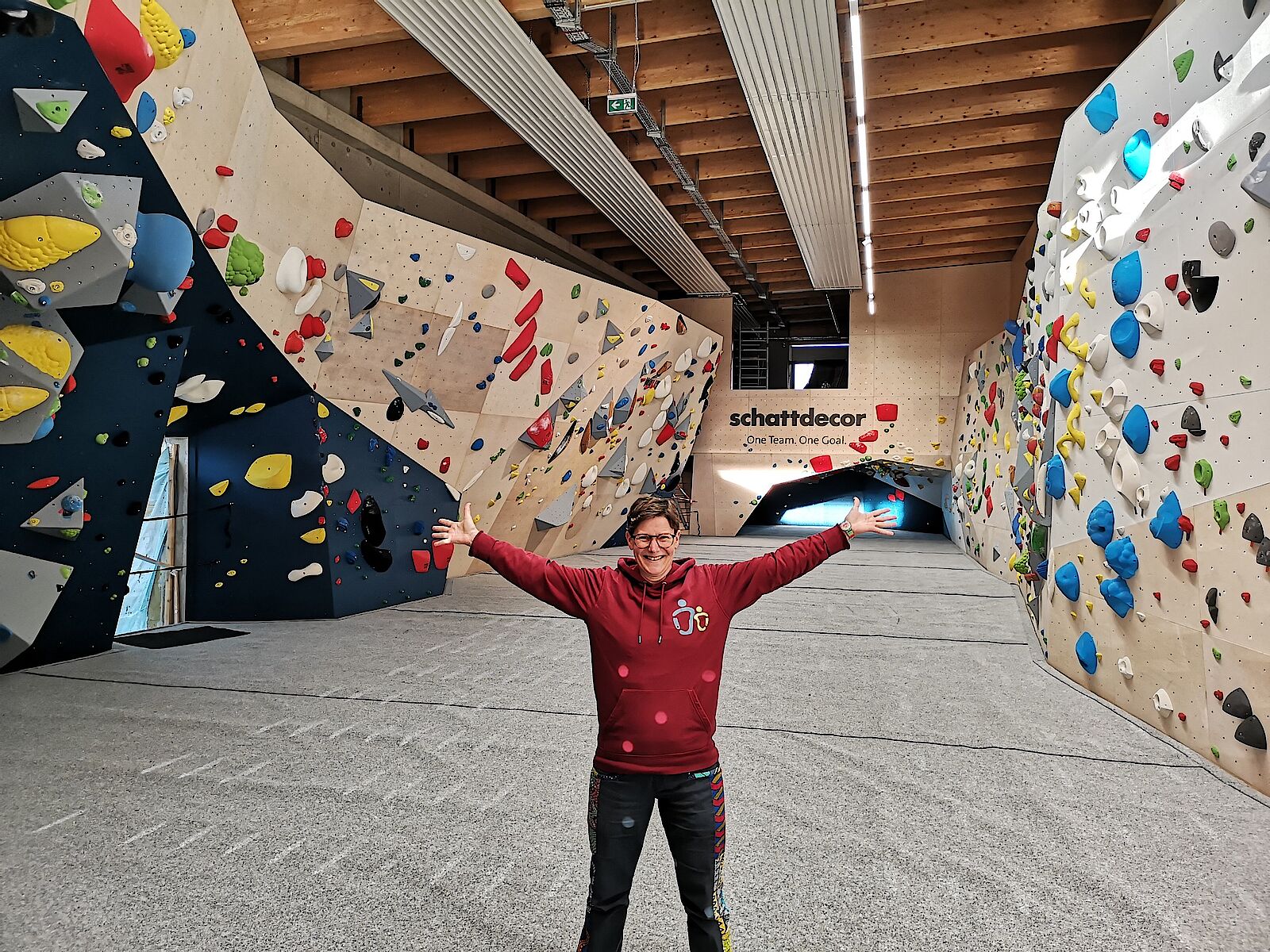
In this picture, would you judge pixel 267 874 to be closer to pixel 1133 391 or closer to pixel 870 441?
pixel 1133 391

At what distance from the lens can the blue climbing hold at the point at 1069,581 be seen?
483 cm

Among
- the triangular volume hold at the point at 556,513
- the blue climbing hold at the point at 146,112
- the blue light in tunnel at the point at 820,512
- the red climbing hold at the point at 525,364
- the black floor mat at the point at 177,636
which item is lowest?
the blue light in tunnel at the point at 820,512

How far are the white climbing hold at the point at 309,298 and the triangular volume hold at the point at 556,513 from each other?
4658 millimetres

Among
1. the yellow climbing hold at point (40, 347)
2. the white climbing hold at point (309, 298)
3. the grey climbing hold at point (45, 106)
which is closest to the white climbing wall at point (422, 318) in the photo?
the white climbing hold at point (309, 298)

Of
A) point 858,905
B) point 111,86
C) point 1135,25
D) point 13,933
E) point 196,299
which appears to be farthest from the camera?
point 1135,25

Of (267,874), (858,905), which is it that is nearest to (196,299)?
(267,874)

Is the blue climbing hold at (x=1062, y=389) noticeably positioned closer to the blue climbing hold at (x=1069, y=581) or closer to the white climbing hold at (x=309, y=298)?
the blue climbing hold at (x=1069, y=581)

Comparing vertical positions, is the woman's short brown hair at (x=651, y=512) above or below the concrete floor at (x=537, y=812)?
above

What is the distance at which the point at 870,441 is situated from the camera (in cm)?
1392

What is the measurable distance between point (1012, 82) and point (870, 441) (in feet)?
24.3

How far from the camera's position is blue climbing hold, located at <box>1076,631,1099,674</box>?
186 inches

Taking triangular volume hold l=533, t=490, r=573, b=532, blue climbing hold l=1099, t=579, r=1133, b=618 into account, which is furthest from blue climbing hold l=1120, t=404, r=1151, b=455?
triangular volume hold l=533, t=490, r=573, b=532

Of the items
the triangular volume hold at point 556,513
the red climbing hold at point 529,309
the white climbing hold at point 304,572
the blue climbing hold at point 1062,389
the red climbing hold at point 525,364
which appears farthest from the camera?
the triangular volume hold at point 556,513

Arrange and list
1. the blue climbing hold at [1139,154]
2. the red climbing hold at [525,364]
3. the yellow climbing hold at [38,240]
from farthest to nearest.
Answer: the red climbing hold at [525,364], the blue climbing hold at [1139,154], the yellow climbing hold at [38,240]
